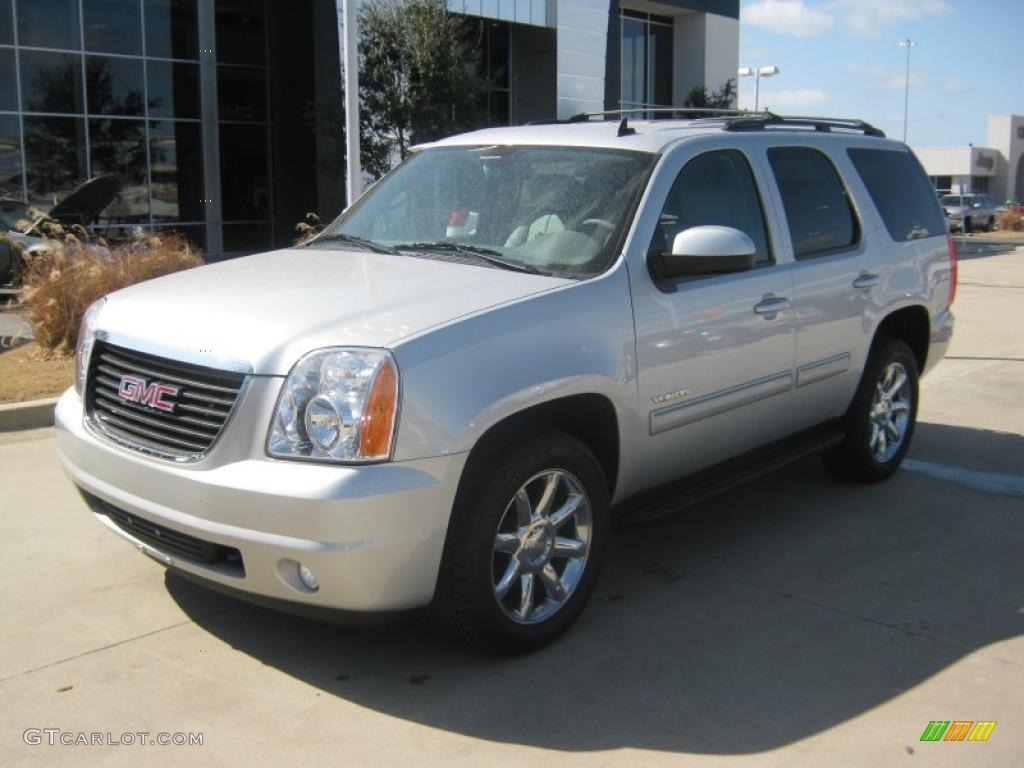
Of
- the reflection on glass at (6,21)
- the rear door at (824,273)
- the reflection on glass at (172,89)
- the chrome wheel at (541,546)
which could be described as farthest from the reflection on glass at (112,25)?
the chrome wheel at (541,546)

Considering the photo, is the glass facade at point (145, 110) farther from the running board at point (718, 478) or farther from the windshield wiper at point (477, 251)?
the running board at point (718, 478)

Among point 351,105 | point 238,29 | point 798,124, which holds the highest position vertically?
point 238,29

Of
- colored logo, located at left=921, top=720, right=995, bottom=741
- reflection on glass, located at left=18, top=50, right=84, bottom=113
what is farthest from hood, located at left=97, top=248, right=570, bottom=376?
reflection on glass, located at left=18, top=50, right=84, bottom=113

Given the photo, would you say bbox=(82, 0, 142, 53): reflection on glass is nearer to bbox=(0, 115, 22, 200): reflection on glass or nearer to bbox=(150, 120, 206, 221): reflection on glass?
bbox=(150, 120, 206, 221): reflection on glass

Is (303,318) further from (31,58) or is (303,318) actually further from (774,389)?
(31,58)

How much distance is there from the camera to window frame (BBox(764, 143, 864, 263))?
5230mm

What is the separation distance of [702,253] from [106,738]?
2828 millimetres

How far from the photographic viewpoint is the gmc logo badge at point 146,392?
12.1 feet

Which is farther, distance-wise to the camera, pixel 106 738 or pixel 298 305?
pixel 298 305

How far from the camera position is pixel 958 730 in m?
3.50

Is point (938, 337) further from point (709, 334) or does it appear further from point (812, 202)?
point (709, 334)

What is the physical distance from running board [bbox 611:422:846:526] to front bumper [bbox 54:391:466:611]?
1173 millimetres

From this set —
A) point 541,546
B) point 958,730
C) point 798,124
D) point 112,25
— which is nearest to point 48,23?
point 112,25

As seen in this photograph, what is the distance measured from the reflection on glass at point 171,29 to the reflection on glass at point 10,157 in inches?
135
